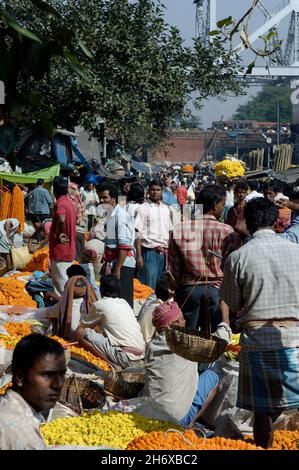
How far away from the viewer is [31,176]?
69.1 ft

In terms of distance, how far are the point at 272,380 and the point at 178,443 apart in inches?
29.2

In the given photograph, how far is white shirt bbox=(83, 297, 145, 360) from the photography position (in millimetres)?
8711

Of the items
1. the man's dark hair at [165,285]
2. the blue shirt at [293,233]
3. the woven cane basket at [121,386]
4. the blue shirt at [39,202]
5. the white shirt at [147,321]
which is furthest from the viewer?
the blue shirt at [39,202]

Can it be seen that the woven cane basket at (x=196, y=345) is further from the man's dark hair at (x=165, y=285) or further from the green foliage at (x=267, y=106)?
the green foliage at (x=267, y=106)

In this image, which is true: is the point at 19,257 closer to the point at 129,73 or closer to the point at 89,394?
the point at 89,394

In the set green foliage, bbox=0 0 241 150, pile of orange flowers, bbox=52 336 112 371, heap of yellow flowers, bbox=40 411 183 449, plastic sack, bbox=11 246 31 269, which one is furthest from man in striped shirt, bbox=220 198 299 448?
green foliage, bbox=0 0 241 150

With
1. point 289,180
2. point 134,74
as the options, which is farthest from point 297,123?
point 134,74

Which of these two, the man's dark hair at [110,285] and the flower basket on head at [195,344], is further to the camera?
the man's dark hair at [110,285]

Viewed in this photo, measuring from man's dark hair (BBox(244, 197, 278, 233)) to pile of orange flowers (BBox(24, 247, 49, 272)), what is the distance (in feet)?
25.7

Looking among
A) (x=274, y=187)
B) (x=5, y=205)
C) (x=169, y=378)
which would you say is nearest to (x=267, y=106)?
(x=5, y=205)

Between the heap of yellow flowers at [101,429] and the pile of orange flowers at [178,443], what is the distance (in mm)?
485

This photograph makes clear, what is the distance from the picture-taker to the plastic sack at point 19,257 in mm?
13727

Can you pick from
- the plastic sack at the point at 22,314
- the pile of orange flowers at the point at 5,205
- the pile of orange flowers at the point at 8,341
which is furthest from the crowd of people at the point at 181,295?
the pile of orange flowers at the point at 5,205
